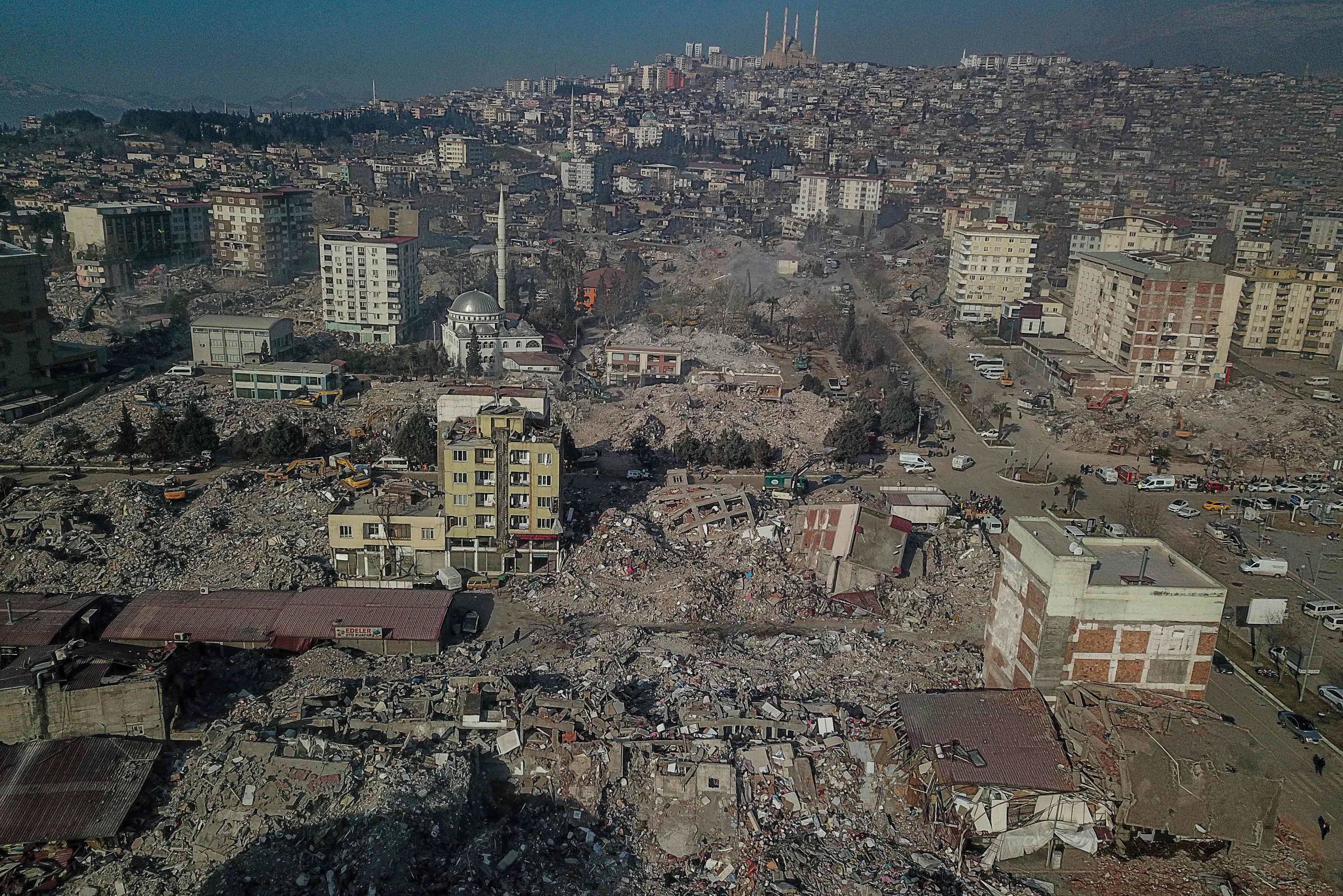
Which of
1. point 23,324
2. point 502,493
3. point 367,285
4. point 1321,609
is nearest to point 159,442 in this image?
point 23,324

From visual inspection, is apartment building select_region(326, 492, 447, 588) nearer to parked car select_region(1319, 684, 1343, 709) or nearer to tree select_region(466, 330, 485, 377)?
parked car select_region(1319, 684, 1343, 709)

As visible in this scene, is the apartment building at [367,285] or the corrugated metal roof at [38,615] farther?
the apartment building at [367,285]

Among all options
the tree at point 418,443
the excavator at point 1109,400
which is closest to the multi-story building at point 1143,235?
the excavator at point 1109,400

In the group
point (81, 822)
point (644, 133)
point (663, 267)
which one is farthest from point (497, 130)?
point (81, 822)

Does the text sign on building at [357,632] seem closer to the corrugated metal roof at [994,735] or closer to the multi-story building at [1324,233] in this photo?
the corrugated metal roof at [994,735]

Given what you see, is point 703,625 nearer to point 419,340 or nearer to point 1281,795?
point 1281,795
